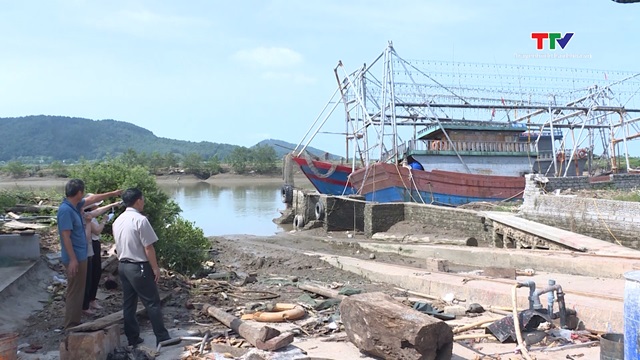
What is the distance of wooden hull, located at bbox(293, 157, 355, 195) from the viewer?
24547 millimetres

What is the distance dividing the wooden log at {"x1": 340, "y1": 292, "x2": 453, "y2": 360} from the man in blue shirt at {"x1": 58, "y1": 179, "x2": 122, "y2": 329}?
284cm

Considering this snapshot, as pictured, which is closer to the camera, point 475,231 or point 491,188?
point 475,231

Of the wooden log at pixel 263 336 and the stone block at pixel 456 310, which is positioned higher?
the wooden log at pixel 263 336

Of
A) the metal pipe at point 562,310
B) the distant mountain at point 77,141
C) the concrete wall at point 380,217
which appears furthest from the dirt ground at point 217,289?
the distant mountain at point 77,141

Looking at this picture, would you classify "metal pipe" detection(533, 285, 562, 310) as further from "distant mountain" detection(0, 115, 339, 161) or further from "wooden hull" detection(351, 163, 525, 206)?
"distant mountain" detection(0, 115, 339, 161)

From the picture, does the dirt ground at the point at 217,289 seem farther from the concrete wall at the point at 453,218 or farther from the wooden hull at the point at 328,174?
the wooden hull at the point at 328,174

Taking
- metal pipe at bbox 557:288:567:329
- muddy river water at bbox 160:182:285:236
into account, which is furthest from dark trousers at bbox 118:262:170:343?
muddy river water at bbox 160:182:285:236

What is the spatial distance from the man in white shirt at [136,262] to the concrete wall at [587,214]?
12.0 m

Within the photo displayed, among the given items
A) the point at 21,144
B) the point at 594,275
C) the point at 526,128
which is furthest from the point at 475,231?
the point at 21,144

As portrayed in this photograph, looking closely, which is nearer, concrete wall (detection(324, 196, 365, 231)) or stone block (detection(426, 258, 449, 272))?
stone block (detection(426, 258, 449, 272))

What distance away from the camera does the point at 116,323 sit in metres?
5.20

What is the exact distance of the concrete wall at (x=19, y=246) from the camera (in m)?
7.37

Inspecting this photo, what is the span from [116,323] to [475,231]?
1234 cm

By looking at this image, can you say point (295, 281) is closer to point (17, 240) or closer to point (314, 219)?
point (17, 240)
